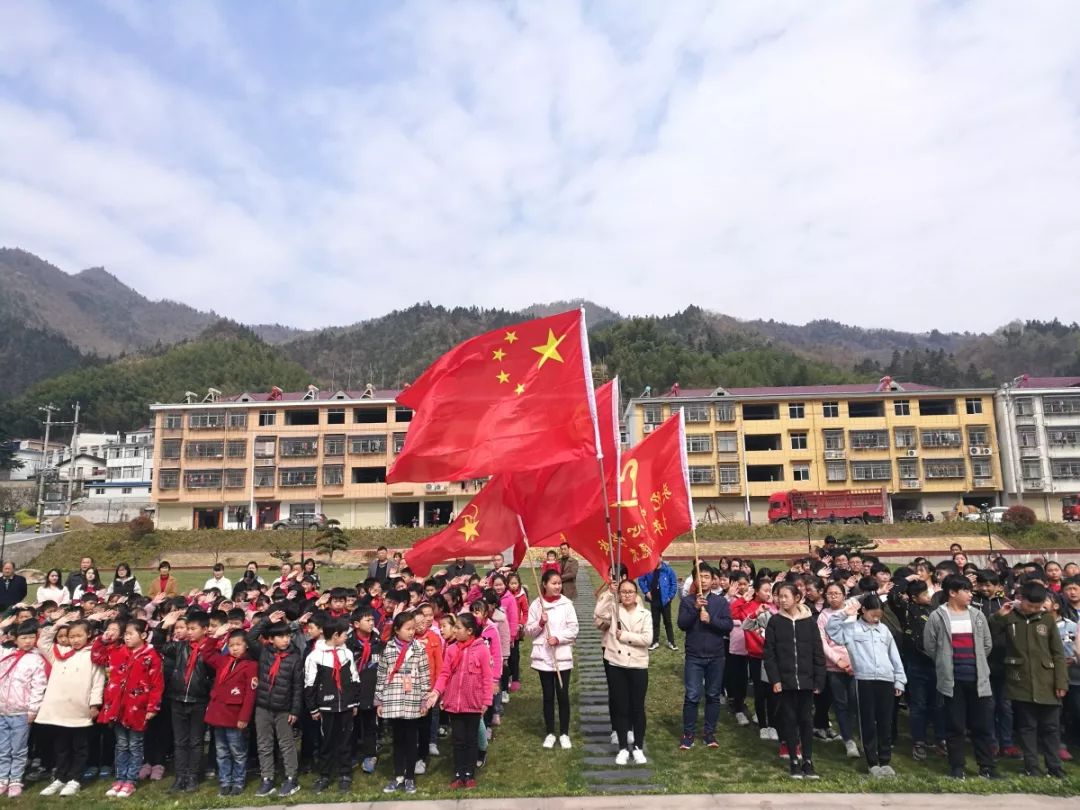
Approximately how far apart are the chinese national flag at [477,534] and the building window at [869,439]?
170ft

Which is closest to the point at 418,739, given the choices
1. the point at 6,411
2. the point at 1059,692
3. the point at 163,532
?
the point at 1059,692

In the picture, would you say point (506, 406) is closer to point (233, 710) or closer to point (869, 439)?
point (233, 710)

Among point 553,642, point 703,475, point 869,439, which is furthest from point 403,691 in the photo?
point 869,439

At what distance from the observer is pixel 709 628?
8.54 m

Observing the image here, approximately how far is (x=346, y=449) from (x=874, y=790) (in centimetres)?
5249

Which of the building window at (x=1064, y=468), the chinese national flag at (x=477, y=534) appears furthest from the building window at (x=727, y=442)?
the chinese national flag at (x=477, y=534)

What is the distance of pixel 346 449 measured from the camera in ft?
184

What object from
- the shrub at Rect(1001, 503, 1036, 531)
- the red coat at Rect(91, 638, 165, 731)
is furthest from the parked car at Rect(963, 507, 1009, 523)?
the red coat at Rect(91, 638, 165, 731)

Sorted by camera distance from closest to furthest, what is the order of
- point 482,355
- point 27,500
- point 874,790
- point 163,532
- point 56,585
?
point 874,790, point 482,355, point 56,585, point 163,532, point 27,500

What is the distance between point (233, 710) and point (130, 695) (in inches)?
47.3

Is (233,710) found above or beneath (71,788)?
above

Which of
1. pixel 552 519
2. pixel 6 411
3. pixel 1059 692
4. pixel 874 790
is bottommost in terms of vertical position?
pixel 874 790

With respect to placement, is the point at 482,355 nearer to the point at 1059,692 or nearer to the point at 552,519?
the point at 552,519

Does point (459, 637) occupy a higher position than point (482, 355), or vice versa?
point (482, 355)
